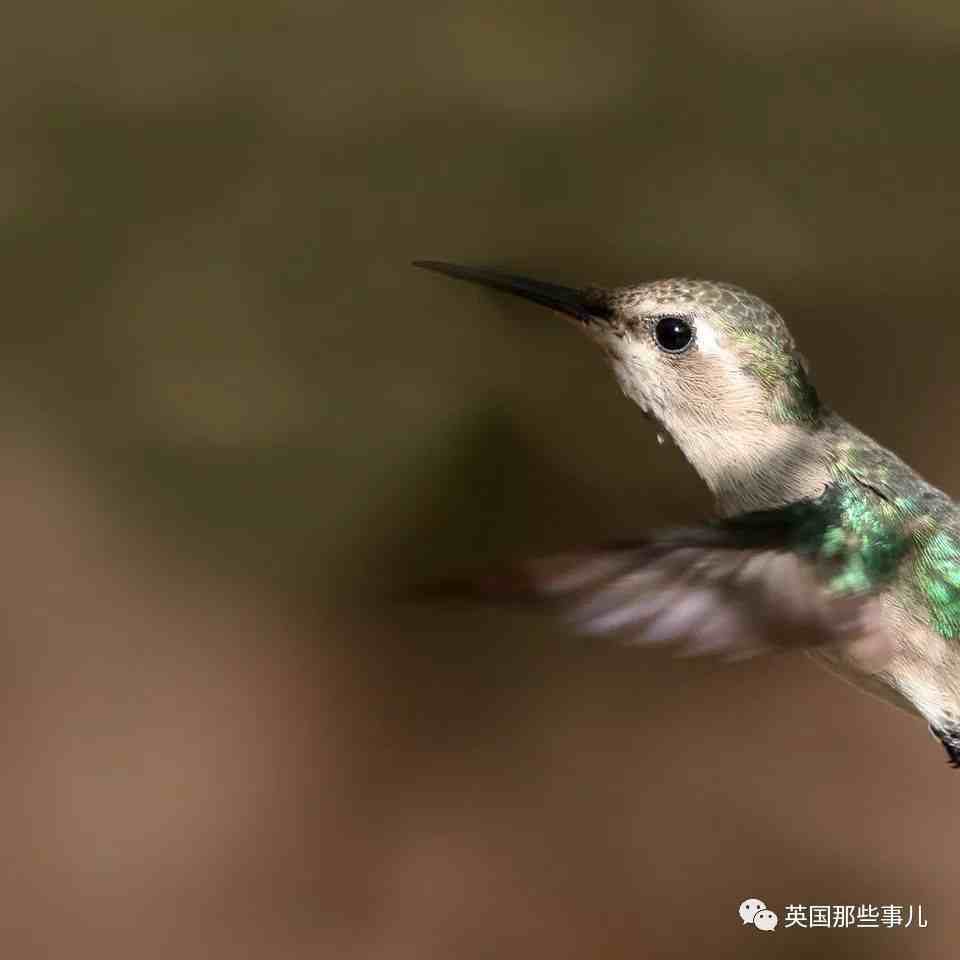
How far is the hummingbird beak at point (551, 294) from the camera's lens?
0.84 meters

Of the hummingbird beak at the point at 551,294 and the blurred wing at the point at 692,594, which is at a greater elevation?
the hummingbird beak at the point at 551,294

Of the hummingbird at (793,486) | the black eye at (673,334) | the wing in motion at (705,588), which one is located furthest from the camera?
the black eye at (673,334)

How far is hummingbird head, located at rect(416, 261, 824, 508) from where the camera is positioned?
0.83 meters

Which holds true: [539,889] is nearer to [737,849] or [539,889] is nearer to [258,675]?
[737,849]

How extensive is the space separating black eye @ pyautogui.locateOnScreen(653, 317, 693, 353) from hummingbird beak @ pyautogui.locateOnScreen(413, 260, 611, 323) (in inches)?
1.4

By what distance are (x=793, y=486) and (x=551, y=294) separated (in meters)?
0.20

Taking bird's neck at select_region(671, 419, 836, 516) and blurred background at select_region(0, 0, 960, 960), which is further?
blurred background at select_region(0, 0, 960, 960)

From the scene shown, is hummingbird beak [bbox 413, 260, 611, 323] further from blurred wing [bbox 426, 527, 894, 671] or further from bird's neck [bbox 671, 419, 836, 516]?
blurred wing [bbox 426, 527, 894, 671]

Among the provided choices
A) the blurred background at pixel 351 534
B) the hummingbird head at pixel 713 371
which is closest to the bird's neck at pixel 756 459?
the hummingbird head at pixel 713 371

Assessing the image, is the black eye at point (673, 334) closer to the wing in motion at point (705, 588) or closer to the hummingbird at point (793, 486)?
the hummingbird at point (793, 486)

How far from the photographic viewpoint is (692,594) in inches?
24.3

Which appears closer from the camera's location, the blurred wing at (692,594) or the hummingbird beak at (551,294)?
the blurred wing at (692,594)

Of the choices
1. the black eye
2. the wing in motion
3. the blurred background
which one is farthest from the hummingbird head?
the blurred background

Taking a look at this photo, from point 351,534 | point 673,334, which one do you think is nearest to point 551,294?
point 673,334
